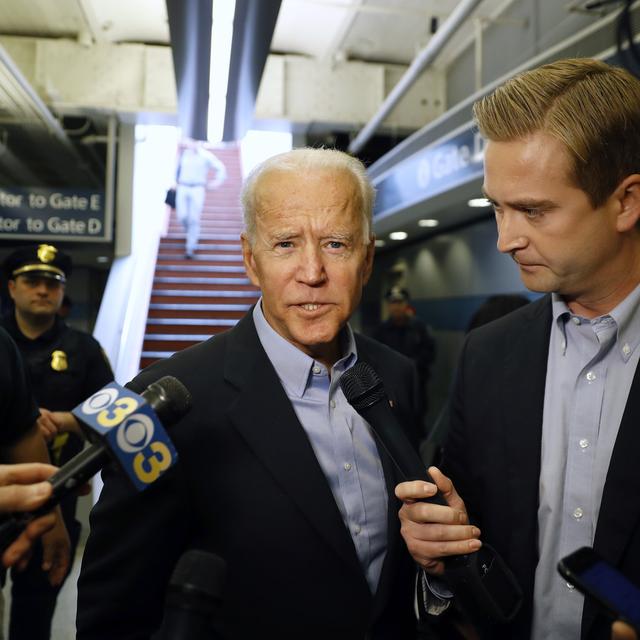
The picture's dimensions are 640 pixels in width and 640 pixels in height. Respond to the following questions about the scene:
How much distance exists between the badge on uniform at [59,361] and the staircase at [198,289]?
3.99m

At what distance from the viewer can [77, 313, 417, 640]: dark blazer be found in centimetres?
114

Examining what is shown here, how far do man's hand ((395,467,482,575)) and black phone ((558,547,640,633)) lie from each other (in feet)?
0.80

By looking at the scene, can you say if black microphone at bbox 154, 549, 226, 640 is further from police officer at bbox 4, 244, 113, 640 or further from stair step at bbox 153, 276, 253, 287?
stair step at bbox 153, 276, 253, 287

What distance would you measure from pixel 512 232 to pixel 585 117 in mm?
233

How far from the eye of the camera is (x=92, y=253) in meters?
7.80

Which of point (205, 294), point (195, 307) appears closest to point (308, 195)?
point (195, 307)

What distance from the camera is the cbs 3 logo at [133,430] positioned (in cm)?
82

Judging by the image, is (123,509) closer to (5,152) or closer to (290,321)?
(290,321)

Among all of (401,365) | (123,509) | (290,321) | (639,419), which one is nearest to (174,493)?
(123,509)

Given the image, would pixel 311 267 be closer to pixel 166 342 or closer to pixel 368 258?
pixel 368 258

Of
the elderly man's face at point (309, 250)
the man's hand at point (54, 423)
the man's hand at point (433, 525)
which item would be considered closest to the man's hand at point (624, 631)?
the man's hand at point (433, 525)

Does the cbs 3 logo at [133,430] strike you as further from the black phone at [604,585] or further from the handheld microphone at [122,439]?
the black phone at [604,585]

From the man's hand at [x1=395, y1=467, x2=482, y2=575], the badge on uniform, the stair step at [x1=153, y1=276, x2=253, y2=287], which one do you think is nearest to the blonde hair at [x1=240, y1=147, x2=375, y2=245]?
the man's hand at [x1=395, y1=467, x2=482, y2=575]

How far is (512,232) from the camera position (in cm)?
117
